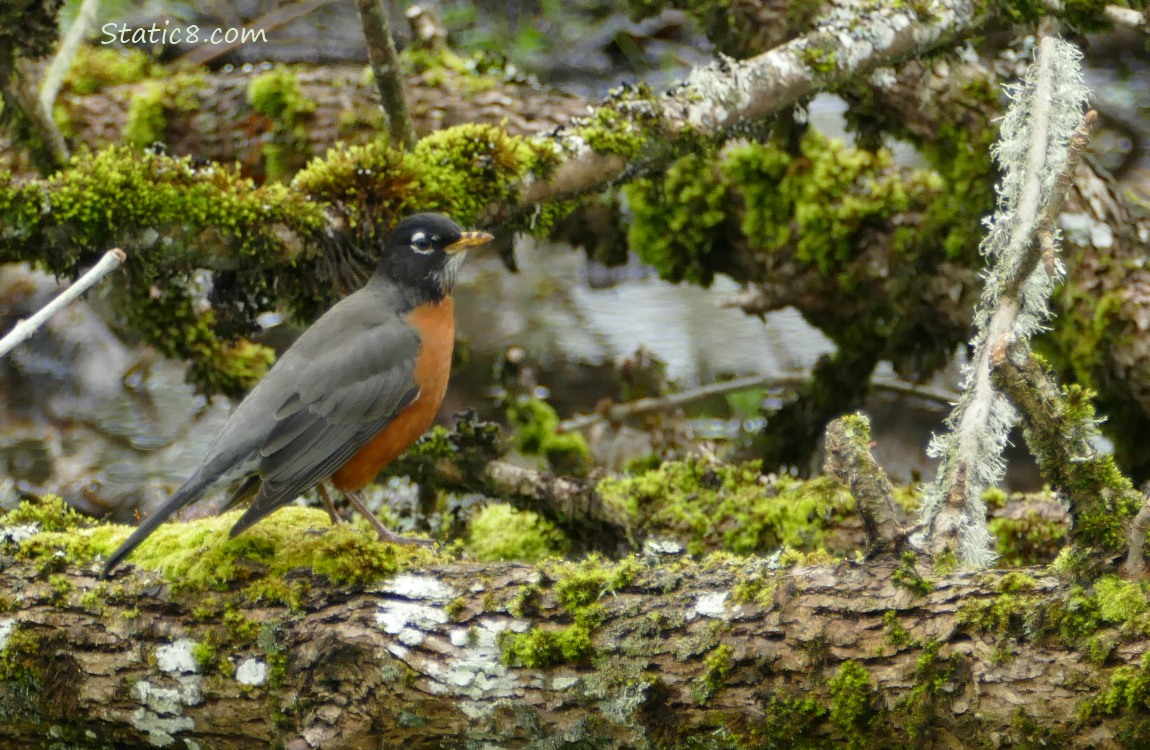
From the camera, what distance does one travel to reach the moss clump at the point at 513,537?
5746 mm

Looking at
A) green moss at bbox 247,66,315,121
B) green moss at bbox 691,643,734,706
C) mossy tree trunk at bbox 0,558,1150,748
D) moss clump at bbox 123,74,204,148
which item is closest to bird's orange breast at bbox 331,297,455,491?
mossy tree trunk at bbox 0,558,1150,748

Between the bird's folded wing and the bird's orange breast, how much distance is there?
0.05 m

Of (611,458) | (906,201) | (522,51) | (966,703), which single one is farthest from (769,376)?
(966,703)

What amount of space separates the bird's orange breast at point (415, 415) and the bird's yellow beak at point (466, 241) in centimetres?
29

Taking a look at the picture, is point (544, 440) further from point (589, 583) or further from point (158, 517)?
point (589, 583)

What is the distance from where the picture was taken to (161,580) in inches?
141

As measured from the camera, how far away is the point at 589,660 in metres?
3.13

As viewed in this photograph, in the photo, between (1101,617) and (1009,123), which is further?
(1009,123)

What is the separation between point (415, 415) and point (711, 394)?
4112 mm

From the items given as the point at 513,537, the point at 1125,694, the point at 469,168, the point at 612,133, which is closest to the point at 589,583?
the point at 1125,694

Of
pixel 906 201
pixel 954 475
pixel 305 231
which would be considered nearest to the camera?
pixel 954 475

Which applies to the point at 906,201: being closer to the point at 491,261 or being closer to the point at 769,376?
the point at 769,376

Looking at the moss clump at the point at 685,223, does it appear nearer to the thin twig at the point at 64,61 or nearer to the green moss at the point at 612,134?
the green moss at the point at 612,134

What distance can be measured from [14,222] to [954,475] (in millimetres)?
3815
